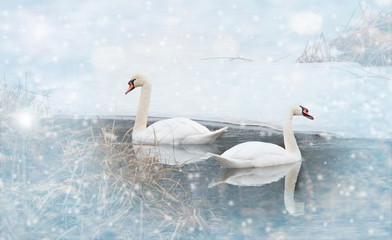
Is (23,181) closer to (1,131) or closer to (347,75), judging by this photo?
(1,131)

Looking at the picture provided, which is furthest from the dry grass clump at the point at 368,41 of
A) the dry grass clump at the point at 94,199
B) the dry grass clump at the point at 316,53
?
the dry grass clump at the point at 94,199

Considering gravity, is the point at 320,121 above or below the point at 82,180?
below

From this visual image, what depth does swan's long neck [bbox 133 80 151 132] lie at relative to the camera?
731 cm

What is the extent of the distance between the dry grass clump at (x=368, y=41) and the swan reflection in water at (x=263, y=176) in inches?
119

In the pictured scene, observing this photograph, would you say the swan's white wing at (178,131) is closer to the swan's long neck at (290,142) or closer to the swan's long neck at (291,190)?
the swan's long neck at (290,142)

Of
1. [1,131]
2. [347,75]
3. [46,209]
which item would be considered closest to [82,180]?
[46,209]

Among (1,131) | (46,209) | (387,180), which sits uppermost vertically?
(1,131)

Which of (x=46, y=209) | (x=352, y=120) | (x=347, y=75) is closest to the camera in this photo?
(x=46, y=209)

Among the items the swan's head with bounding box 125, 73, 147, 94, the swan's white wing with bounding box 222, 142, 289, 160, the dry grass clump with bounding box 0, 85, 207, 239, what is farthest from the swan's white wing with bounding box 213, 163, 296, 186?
the swan's head with bounding box 125, 73, 147, 94

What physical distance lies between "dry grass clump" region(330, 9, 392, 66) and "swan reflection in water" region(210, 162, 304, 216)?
302cm

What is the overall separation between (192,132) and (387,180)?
2066mm

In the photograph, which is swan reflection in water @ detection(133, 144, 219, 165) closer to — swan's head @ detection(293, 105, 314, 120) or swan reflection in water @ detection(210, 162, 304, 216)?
swan reflection in water @ detection(210, 162, 304, 216)

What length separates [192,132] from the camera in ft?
22.4

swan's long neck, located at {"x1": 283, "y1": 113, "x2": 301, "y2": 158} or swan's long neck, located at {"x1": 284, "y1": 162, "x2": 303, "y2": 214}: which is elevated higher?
swan's long neck, located at {"x1": 283, "y1": 113, "x2": 301, "y2": 158}
